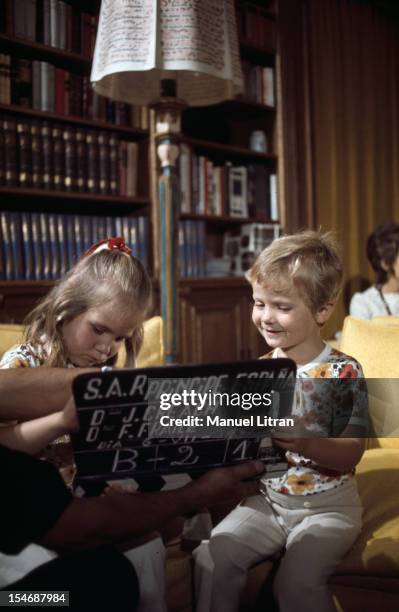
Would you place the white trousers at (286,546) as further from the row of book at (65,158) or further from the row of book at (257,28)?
the row of book at (257,28)

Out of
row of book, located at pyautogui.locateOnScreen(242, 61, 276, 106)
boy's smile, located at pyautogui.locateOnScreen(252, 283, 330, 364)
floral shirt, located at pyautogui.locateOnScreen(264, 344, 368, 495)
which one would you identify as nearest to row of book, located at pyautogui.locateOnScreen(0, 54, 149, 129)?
A: row of book, located at pyautogui.locateOnScreen(242, 61, 276, 106)

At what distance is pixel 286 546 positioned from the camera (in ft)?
3.90

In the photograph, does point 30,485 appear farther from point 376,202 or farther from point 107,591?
point 376,202

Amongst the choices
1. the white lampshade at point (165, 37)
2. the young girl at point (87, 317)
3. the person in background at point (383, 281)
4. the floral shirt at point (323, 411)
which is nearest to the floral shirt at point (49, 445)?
the young girl at point (87, 317)

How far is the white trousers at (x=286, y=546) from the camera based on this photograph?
43.1 inches

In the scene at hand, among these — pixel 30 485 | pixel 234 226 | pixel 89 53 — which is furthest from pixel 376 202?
pixel 30 485

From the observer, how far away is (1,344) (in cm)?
156

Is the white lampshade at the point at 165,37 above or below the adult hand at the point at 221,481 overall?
above

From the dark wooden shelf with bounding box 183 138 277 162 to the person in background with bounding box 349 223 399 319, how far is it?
75 cm

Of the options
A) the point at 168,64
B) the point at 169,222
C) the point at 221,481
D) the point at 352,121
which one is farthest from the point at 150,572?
the point at 352,121

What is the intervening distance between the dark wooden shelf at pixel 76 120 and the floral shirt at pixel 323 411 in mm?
1656

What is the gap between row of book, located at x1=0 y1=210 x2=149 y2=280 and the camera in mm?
2311

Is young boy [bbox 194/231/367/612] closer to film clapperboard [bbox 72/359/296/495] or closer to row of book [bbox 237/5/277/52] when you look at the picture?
film clapperboard [bbox 72/359/296/495]

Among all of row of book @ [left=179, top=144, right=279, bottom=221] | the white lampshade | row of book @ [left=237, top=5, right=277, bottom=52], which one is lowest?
row of book @ [left=179, top=144, right=279, bottom=221]
